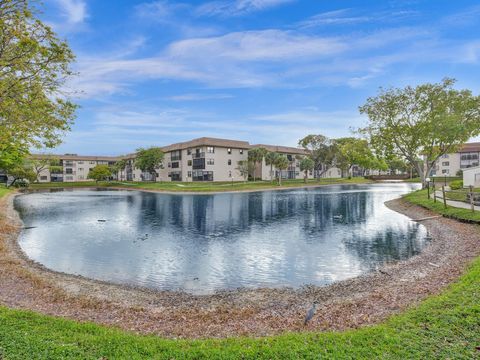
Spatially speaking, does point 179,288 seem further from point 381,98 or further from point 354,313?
point 381,98

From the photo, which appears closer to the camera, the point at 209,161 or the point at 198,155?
the point at 209,161

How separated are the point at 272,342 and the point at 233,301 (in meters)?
4.21

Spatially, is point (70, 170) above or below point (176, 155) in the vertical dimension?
below

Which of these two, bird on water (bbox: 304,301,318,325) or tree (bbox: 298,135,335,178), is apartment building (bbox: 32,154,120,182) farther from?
bird on water (bbox: 304,301,318,325)

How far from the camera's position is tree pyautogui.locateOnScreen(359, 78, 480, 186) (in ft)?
133

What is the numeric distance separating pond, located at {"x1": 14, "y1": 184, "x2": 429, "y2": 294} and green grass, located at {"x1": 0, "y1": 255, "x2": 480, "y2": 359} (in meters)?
5.32

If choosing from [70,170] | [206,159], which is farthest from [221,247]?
[70,170]

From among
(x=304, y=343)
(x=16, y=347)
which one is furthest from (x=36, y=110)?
(x=304, y=343)

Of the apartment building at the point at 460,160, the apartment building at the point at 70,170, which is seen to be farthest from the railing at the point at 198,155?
the apartment building at the point at 460,160

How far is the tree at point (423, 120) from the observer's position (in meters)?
40.5

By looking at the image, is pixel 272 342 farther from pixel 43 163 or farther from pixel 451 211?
pixel 43 163

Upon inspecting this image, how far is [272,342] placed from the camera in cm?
627

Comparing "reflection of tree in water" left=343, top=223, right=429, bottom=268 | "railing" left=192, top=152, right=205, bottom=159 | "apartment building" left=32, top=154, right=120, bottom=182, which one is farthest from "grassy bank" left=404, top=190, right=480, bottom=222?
"apartment building" left=32, top=154, right=120, bottom=182

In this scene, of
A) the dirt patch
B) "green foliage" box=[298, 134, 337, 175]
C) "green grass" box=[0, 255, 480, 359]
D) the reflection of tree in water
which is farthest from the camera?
"green foliage" box=[298, 134, 337, 175]
